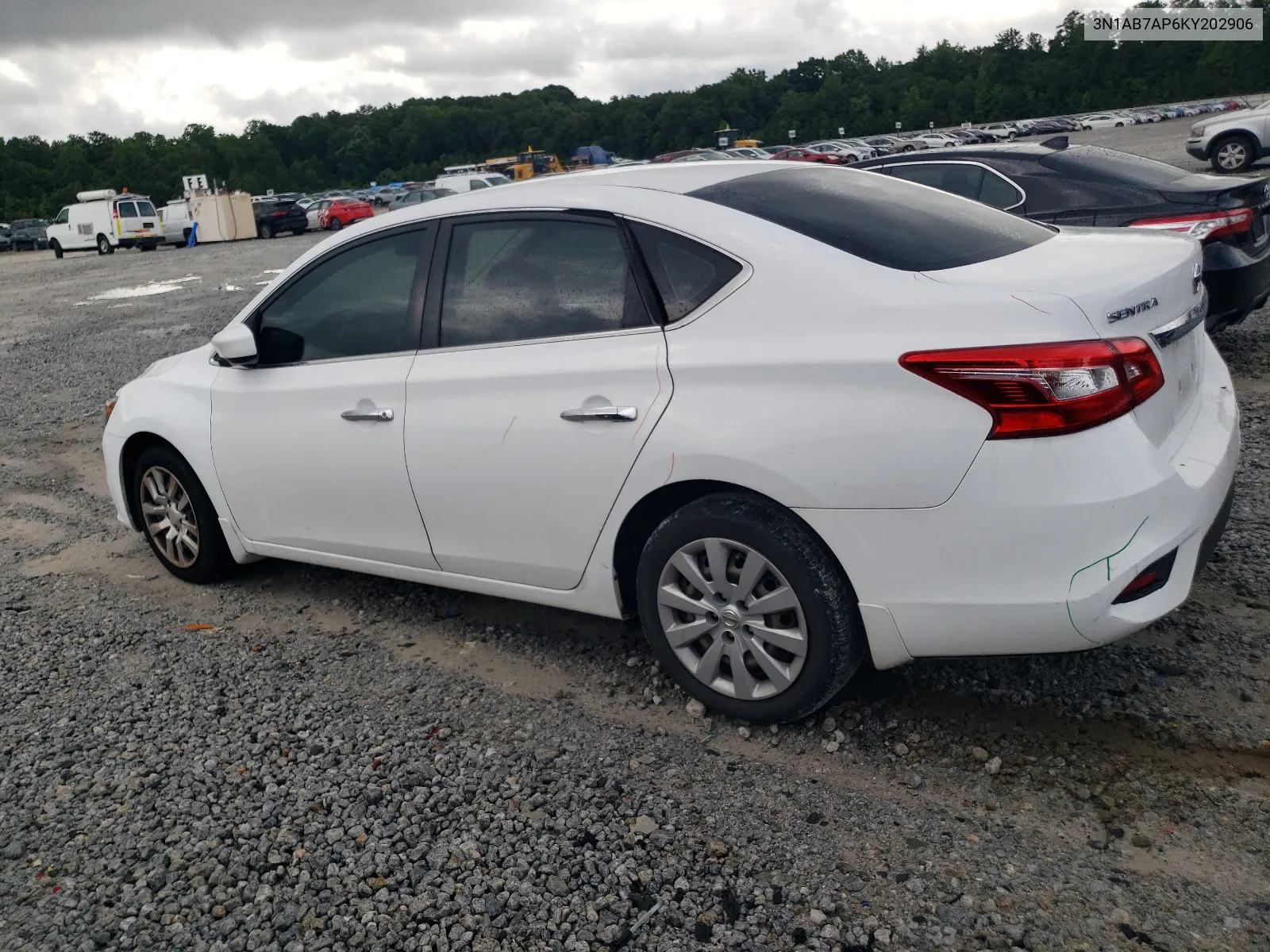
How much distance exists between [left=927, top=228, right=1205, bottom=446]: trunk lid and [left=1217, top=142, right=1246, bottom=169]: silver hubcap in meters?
20.2

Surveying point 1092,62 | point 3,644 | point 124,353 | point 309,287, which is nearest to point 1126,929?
point 309,287

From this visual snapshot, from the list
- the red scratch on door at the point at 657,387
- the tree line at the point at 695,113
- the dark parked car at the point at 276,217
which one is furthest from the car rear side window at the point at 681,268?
the tree line at the point at 695,113

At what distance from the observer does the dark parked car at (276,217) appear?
126 ft

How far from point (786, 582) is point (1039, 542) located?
71 cm

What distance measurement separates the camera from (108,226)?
122 ft

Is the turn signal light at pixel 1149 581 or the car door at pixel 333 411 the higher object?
the car door at pixel 333 411

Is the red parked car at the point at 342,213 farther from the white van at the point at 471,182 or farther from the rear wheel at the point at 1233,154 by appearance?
the rear wheel at the point at 1233,154

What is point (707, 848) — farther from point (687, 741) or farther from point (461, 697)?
point (461, 697)

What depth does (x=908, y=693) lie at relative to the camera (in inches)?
136

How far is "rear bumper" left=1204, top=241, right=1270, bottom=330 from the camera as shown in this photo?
20.2 ft

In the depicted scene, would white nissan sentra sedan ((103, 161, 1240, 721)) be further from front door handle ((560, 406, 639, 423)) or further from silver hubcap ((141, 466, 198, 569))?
silver hubcap ((141, 466, 198, 569))

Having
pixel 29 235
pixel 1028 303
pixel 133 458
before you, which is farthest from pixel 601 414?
pixel 29 235

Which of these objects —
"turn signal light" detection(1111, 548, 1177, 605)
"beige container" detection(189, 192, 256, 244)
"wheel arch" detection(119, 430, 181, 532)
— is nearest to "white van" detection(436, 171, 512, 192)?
"beige container" detection(189, 192, 256, 244)

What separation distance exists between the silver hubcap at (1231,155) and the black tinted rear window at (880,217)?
1994cm
